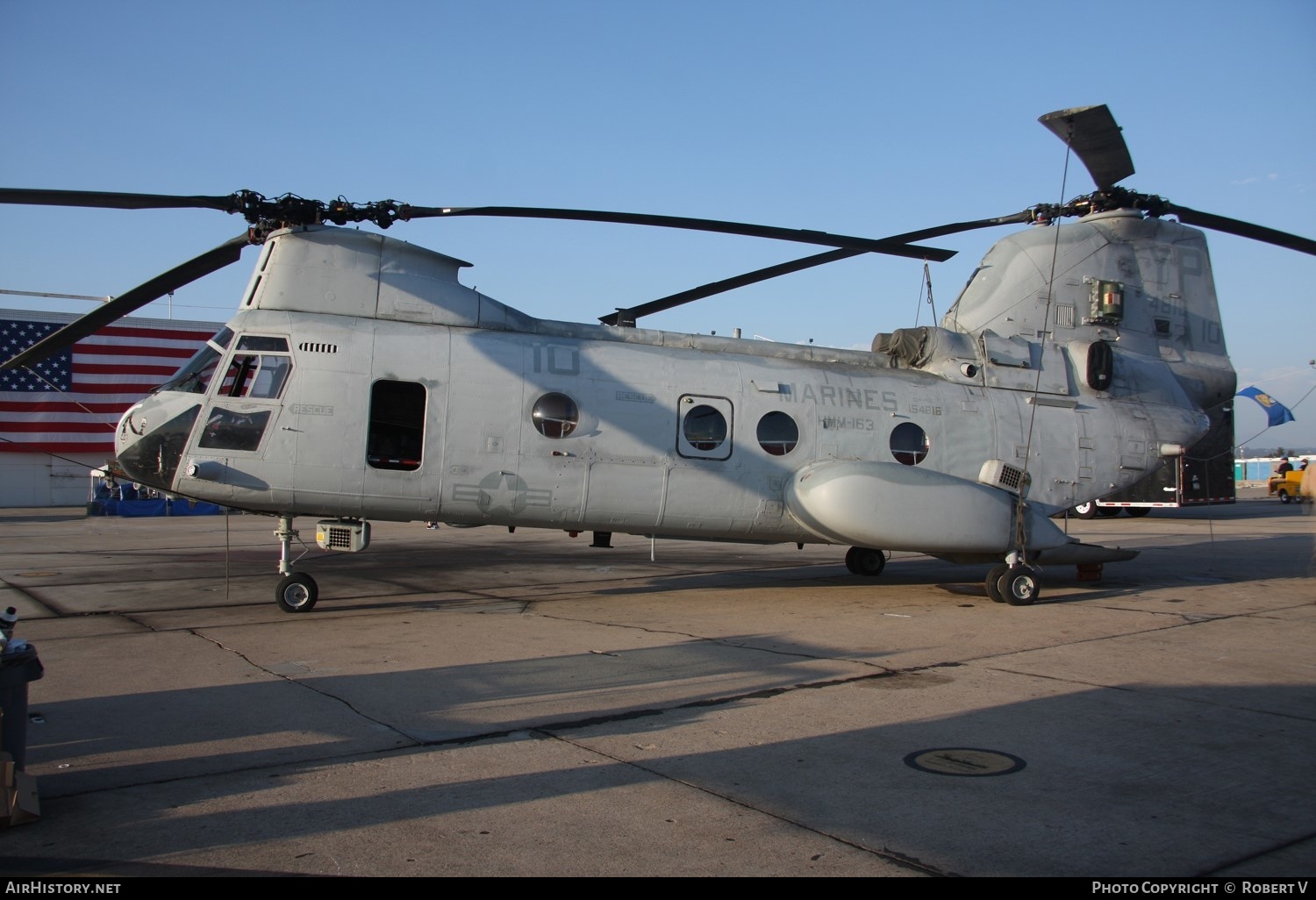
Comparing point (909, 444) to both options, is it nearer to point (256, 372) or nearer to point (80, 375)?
point (256, 372)

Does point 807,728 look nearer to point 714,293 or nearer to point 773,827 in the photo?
point 773,827

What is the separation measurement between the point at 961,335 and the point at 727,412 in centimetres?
395

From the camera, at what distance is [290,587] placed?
10305 millimetres

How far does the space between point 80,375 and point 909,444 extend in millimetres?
32773

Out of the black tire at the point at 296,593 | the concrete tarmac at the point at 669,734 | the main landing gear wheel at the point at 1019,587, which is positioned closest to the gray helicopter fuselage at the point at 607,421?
the main landing gear wheel at the point at 1019,587

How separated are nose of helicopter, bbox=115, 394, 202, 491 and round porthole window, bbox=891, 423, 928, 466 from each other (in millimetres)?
8317

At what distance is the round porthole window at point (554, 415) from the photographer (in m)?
10.7

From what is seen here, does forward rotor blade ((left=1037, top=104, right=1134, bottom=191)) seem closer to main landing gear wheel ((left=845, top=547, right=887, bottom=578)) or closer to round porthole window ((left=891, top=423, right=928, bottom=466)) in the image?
round porthole window ((left=891, top=423, right=928, bottom=466))

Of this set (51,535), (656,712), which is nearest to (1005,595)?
(656,712)

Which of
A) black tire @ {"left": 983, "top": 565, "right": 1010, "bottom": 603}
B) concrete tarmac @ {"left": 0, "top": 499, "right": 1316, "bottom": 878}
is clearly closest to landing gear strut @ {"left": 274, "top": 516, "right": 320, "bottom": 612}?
concrete tarmac @ {"left": 0, "top": 499, "right": 1316, "bottom": 878}

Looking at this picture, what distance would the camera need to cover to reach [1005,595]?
11.3 meters

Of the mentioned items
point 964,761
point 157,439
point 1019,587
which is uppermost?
point 157,439

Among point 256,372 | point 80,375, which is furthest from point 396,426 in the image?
point 80,375

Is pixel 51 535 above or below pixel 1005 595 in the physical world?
below
